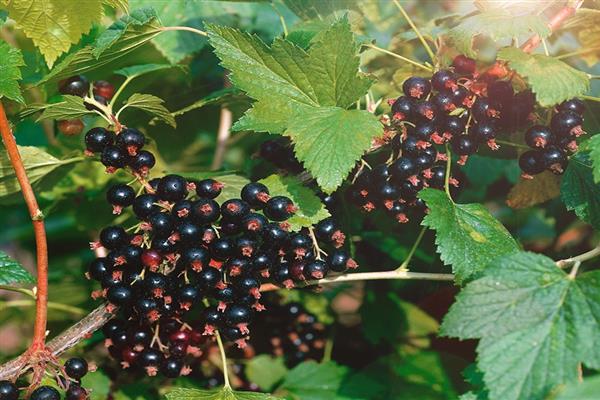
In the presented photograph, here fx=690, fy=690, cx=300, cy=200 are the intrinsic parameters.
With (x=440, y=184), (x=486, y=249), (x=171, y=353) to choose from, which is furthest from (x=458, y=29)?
(x=171, y=353)

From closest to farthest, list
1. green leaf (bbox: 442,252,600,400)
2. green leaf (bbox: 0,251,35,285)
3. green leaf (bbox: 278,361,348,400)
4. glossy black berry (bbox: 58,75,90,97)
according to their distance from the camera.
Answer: green leaf (bbox: 442,252,600,400)
green leaf (bbox: 0,251,35,285)
glossy black berry (bbox: 58,75,90,97)
green leaf (bbox: 278,361,348,400)

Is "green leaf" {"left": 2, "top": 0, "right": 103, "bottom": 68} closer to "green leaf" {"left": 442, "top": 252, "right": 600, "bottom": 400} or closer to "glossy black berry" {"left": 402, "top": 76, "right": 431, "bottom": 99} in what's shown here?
"glossy black berry" {"left": 402, "top": 76, "right": 431, "bottom": 99}

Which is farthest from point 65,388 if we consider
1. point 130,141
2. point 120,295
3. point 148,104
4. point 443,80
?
point 443,80

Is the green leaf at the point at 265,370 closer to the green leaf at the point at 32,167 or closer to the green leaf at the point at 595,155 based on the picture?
the green leaf at the point at 32,167

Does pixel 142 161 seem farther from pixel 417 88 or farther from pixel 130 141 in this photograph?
pixel 417 88

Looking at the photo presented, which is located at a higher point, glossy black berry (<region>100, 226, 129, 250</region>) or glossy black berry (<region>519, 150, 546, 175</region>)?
glossy black berry (<region>519, 150, 546, 175</region>)

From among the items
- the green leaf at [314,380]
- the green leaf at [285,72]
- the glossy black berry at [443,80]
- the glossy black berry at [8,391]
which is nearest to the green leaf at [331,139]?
the green leaf at [285,72]

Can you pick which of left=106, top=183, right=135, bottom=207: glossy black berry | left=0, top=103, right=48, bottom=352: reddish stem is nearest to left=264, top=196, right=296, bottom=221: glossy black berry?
left=106, top=183, right=135, bottom=207: glossy black berry

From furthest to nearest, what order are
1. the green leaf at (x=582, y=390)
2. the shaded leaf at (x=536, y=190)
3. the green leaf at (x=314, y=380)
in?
the green leaf at (x=314, y=380) < the shaded leaf at (x=536, y=190) < the green leaf at (x=582, y=390)
